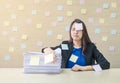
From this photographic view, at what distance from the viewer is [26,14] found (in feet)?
12.5

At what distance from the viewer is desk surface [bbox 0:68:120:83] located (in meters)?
1.92

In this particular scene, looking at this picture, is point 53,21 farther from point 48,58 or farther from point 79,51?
point 48,58

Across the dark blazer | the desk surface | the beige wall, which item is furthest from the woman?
the beige wall

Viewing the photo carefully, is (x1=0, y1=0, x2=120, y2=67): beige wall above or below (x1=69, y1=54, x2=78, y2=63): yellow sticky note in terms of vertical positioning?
above

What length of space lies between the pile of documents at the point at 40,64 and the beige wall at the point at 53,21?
1581 millimetres

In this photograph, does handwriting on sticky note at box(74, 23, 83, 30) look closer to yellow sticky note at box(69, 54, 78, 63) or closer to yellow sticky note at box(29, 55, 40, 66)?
yellow sticky note at box(69, 54, 78, 63)

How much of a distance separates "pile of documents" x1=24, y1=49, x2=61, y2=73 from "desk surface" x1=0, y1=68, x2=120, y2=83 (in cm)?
8

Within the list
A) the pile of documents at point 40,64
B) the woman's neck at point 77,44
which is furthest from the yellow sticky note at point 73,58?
the pile of documents at point 40,64

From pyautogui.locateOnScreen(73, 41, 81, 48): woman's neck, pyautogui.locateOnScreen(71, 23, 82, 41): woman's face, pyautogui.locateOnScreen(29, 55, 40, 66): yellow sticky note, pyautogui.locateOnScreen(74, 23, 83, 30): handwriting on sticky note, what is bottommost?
pyautogui.locateOnScreen(29, 55, 40, 66): yellow sticky note

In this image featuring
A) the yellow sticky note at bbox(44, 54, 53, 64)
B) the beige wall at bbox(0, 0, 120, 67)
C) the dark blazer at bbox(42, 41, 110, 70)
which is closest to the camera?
the yellow sticky note at bbox(44, 54, 53, 64)

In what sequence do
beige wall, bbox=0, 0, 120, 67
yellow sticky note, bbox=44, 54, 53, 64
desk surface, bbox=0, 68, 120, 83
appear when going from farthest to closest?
beige wall, bbox=0, 0, 120, 67 → yellow sticky note, bbox=44, 54, 53, 64 → desk surface, bbox=0, 68, 120, 83

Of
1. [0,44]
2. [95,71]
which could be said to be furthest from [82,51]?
[0,44]

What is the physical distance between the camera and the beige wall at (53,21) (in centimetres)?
379

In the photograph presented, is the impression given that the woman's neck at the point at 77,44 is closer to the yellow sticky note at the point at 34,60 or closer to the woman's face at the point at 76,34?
the woman's face at the point at 76,34
